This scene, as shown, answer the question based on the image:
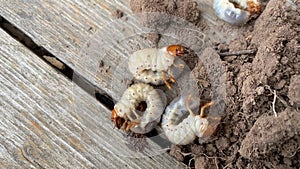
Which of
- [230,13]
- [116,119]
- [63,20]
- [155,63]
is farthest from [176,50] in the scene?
[63,20]

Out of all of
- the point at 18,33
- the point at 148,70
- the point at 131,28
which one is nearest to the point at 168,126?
the point at 148,70

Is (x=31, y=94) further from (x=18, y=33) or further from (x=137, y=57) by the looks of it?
(x=137, y=57)

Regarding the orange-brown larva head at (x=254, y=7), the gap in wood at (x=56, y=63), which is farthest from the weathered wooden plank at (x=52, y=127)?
the orange-brown larva head at (x=254, y=7)

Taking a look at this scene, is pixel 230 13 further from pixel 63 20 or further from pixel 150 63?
pixel 63 20

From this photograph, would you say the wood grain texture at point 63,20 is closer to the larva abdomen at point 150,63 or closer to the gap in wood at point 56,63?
the gap in wood at point 56,63

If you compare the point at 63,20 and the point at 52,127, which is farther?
the point at 63,20

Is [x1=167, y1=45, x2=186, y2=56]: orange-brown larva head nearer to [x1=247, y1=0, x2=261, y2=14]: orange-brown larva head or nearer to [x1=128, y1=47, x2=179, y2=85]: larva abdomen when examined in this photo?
[x1=128, y1=47, x2=179, y2=85]: larva abdomen

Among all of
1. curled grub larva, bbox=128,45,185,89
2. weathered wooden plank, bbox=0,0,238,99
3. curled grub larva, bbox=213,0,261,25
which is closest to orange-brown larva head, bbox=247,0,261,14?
curled grub larva, bbox=213,0,261,25
